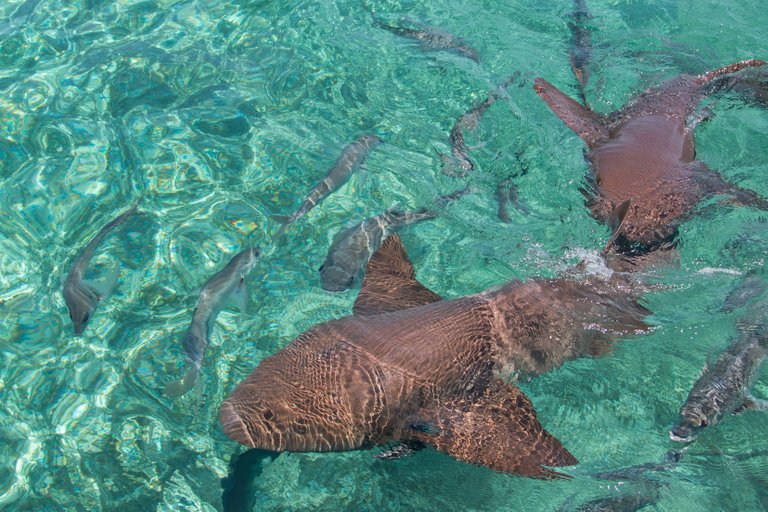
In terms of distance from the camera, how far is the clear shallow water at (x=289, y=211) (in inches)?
195

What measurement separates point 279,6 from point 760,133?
23.6 ft

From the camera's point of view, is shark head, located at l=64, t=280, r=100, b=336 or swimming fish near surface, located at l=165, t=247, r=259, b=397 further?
shark head, located at l=64, t=280, r=100, b=336

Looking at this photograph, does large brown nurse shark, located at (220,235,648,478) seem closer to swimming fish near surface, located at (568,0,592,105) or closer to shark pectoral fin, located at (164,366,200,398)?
shark pectoral fin, located at (164,366,200,398)

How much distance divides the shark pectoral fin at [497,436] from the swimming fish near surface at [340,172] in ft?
10.2

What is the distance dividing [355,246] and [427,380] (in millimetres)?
2044

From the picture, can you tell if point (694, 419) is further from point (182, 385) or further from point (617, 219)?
point (182, 385)

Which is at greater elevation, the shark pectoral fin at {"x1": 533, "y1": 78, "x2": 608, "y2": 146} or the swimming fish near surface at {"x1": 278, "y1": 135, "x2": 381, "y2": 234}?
the shark pectoral fin at {"x1": 533, "y1": 78, "x2": 608, "y2": 146}

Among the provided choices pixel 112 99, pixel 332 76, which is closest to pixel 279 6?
pixel 332 76

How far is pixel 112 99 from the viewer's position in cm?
856

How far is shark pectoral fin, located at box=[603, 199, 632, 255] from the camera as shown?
6.09m

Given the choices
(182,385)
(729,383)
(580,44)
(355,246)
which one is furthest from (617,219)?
(580,44)

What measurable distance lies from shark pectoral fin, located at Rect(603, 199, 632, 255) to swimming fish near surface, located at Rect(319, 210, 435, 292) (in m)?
1.94

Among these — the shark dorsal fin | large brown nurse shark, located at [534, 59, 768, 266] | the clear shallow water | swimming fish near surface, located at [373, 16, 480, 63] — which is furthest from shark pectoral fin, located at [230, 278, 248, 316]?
swimming fish near surface, located at [373, 16, 480, 63]

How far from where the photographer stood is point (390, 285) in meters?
5.81
